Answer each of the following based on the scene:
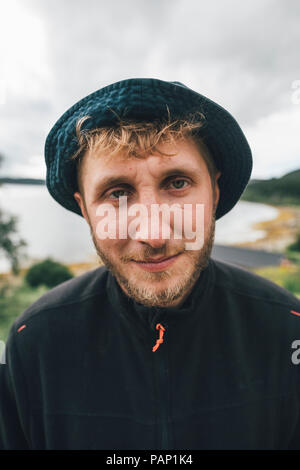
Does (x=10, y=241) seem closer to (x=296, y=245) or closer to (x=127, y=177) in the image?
(x=127, y=177)

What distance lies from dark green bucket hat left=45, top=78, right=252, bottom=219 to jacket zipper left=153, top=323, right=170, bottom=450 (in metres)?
0.83

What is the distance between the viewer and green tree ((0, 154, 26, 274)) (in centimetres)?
595

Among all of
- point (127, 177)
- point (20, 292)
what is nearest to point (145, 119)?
point (127, 177)

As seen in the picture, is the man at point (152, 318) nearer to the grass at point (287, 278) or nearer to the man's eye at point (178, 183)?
the man's eye at point (178, 183)

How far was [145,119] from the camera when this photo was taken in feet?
3.27

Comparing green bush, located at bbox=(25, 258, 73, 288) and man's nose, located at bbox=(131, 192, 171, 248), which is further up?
green bush, located at bbox=(25, 258, 73, 288)

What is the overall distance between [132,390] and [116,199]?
87cm

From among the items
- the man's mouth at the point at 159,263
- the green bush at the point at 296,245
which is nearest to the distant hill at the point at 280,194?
the green bush at the point at 296,245

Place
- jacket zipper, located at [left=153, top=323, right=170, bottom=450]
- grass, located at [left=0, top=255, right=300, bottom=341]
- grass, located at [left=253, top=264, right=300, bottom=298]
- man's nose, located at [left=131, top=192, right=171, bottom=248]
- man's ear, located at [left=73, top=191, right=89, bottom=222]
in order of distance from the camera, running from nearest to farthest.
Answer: man's nose, located at [left=131, top=192, right=171, bottom=248], jacket zipper, located at [left=153, top=323, right=170, bottom=450], man's ear, located at [left=73, top=191, right=89, bottom=222], grass, located at [left=253, top=264, right=300, bottom=298], grass, located at [left=0, top=255, right=300, bottom=341]

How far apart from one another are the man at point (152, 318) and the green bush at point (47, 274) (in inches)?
217

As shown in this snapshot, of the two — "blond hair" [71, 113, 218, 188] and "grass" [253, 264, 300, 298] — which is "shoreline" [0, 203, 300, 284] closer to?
"grass" [253, 264, 300, 298]

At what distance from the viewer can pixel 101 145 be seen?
3.26ft

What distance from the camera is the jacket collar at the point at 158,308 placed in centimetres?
112

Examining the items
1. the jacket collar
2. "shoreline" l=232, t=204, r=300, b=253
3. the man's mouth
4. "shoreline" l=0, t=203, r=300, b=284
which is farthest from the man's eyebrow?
"shoreline" l=232, t=204, r=300, b=253
